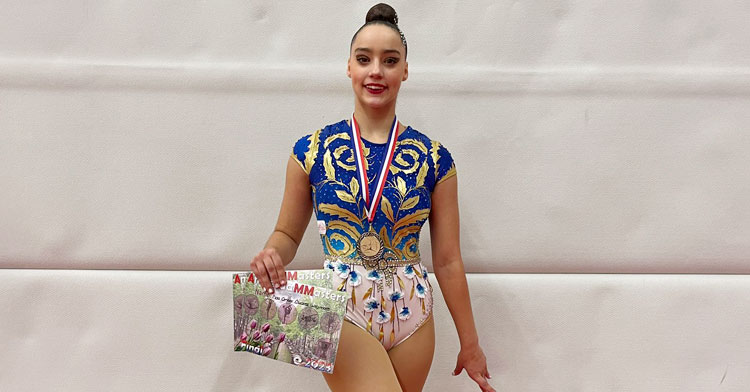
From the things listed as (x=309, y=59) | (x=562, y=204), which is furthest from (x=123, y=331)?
(x=562, y=204)

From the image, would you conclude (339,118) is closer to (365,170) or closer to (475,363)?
(365,170)

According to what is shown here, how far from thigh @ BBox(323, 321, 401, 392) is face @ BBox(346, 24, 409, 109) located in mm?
556

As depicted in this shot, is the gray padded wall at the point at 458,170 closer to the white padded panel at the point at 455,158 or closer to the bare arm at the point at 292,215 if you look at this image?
the white padded panel at the point at 455,158

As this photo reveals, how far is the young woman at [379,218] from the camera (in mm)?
1526

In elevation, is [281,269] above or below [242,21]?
below

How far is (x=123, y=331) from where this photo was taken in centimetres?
209

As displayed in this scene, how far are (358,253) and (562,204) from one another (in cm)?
91

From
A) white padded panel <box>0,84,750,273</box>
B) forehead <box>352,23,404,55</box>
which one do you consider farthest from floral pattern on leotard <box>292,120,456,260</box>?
white padded panel <box>0,84,750,273</box>

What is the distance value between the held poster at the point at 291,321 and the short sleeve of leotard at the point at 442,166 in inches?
15.7

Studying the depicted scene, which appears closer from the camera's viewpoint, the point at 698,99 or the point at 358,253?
the point at 358,253

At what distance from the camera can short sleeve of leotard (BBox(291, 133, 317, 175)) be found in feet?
5.22

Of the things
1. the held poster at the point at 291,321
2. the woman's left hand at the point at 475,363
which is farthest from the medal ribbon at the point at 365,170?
the woman's left hand at the point at 475,363

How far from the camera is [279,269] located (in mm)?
1462

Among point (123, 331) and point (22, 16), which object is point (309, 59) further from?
point (123, 331)
